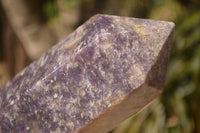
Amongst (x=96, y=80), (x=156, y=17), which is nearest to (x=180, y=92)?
(x=156, y=17)

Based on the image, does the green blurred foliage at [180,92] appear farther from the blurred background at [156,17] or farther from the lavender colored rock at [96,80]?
the lavender colored rock at [96,80]

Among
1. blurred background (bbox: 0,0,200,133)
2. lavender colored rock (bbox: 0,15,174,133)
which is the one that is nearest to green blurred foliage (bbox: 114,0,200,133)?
blurred background (bbox: 0,0,200,133)

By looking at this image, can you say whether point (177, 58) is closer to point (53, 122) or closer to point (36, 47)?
point (36, 47)

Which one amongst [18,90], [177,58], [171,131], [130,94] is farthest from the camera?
[177,58]

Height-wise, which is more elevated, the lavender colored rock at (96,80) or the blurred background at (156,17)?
the lavender colored rock at (96,80)

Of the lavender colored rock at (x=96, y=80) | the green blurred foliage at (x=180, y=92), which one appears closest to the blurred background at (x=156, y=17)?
the green blurred foliage at (x=180, y=92)

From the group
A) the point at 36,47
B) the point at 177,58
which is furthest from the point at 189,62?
the point at 36,47
